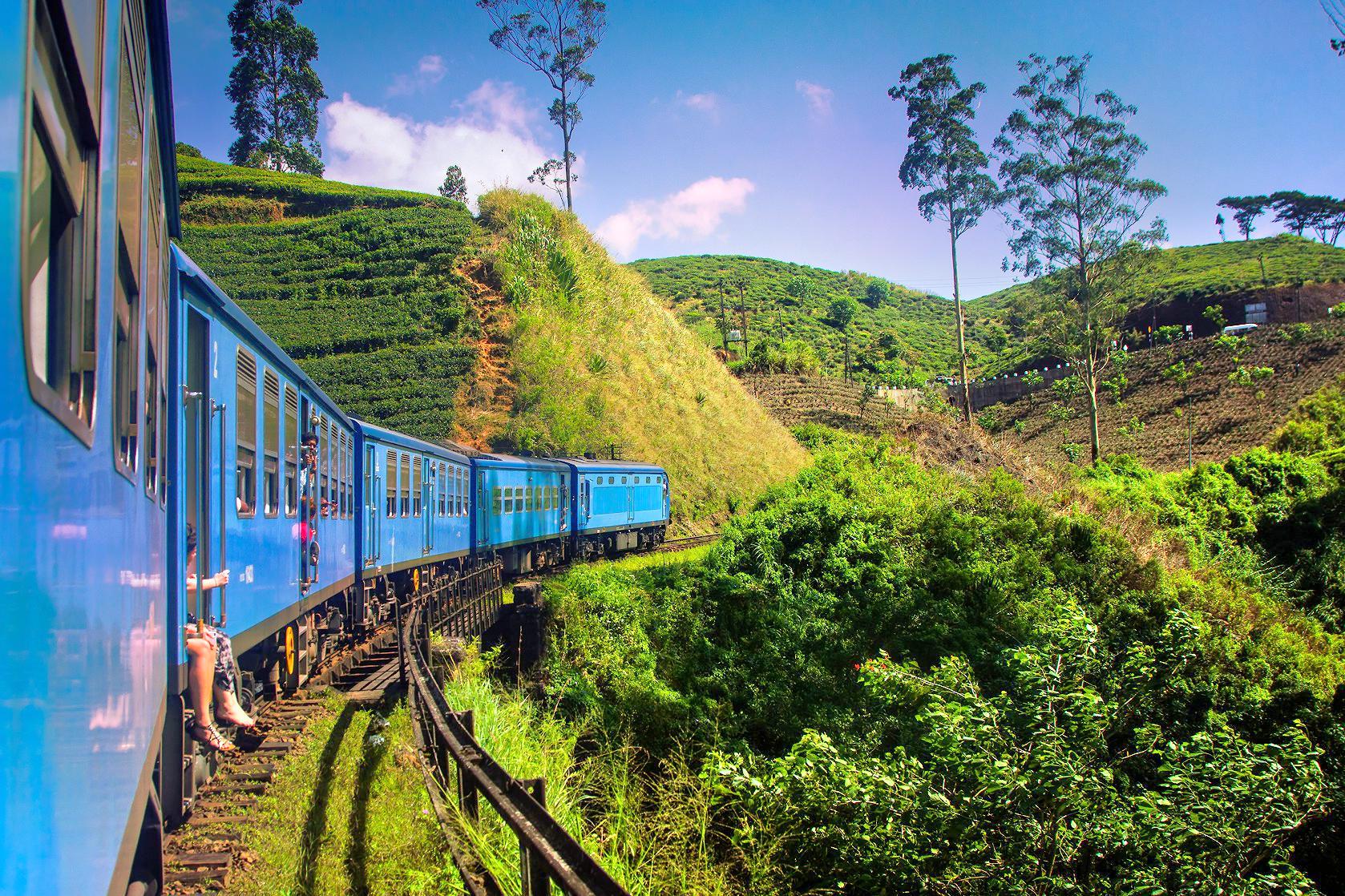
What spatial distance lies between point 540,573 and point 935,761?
14.8 m

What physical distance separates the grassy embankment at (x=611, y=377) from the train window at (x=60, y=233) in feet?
108

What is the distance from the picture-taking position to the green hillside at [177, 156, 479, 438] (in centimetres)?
3906

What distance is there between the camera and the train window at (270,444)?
7531 mm

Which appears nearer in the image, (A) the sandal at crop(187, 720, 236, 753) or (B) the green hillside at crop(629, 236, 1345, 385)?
(A) the sandal at crop(187, 720, 236, 753)

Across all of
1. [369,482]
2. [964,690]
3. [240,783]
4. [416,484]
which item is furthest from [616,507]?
[240,783]

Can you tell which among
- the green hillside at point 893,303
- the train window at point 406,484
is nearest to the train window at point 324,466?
the train window at point 406,484

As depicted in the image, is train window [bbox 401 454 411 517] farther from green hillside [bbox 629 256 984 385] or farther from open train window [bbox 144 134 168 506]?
green hillside [bbox 629 256 984 385]

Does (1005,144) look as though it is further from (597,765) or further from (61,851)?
(61,851)

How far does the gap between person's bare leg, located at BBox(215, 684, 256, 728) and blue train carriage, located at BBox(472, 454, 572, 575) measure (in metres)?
14.1

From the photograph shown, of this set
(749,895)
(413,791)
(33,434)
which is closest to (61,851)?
(33,434)

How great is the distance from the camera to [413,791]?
23.7ft

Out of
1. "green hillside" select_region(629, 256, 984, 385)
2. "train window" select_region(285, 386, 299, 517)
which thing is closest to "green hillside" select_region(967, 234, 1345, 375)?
"green hillside" select_region(629, 256, 984, 385)

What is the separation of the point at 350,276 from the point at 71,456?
50.6 metres

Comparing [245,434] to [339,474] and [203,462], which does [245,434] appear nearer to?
[203,462]
